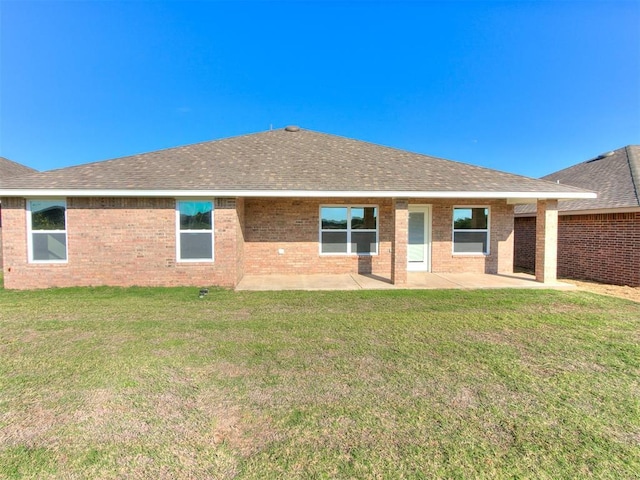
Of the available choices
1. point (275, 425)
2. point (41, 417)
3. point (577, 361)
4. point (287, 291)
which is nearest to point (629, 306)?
point (577, 361)

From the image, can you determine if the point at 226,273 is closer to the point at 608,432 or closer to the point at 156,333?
the point at 156,333

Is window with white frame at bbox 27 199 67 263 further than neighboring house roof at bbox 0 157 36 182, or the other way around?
neighboring house roof at bbox 0 157 36 182

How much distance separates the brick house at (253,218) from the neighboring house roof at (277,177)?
1.7 inches

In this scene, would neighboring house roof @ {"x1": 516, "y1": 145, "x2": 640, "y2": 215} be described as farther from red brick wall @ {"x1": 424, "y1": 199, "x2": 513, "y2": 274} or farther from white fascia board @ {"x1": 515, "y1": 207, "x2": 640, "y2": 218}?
red brick wall @ {"x1": 424, "y1": 199, "x2": 513, "y2": 274}

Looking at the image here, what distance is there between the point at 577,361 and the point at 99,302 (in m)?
8.91

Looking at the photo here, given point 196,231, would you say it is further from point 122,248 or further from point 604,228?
point 604,228

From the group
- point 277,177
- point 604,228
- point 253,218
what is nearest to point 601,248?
point 604,228

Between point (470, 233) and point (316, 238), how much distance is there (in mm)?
5551

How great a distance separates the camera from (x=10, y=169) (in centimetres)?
1620

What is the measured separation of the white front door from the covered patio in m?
0.66

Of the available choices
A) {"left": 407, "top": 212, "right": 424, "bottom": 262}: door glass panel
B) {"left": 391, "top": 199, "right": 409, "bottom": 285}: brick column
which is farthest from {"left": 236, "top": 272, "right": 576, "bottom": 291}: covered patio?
{"left": 407, "top": 212, "right": 424, "bottom": 262}: door glass panel

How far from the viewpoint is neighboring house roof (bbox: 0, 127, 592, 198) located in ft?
28.0

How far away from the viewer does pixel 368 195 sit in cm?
888

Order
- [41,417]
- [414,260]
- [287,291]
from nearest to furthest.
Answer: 1. [41,417]
2. [287,291]
3. [414,260]
